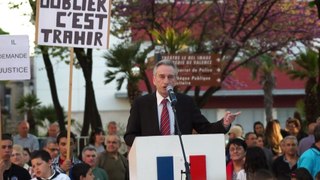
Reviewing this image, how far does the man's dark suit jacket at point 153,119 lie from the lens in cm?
918

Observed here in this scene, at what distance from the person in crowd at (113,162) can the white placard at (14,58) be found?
352cm

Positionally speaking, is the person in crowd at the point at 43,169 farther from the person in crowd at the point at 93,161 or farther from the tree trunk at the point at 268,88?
the tree trunk at the point at 268,88

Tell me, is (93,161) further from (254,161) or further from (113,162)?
(254,161)

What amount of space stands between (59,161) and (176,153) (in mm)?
5165

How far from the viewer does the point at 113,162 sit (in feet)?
48.4

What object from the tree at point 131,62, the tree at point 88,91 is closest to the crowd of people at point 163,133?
the tree at point 88,91

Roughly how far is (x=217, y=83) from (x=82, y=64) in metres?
3.52

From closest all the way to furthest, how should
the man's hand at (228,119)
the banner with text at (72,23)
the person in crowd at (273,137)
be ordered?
the man's hand at (228,119), the banner with text at (72,23), the person in crowd at (273,137)

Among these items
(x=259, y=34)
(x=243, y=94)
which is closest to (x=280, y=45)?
(x=259, y=34)

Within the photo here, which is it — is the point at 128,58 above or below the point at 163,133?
above

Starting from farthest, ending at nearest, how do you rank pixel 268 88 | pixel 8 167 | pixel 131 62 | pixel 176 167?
pixel 268 88 < pixel 131 62 < pixel 8 167 < pixel 176 167

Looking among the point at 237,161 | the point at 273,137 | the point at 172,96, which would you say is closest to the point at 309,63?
the point at 273,137

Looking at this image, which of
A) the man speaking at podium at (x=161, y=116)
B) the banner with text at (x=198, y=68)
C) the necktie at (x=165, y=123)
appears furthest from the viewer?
the banner with text at (x=198, y=68)

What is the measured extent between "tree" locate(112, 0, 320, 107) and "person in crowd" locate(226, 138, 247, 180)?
489 inches
